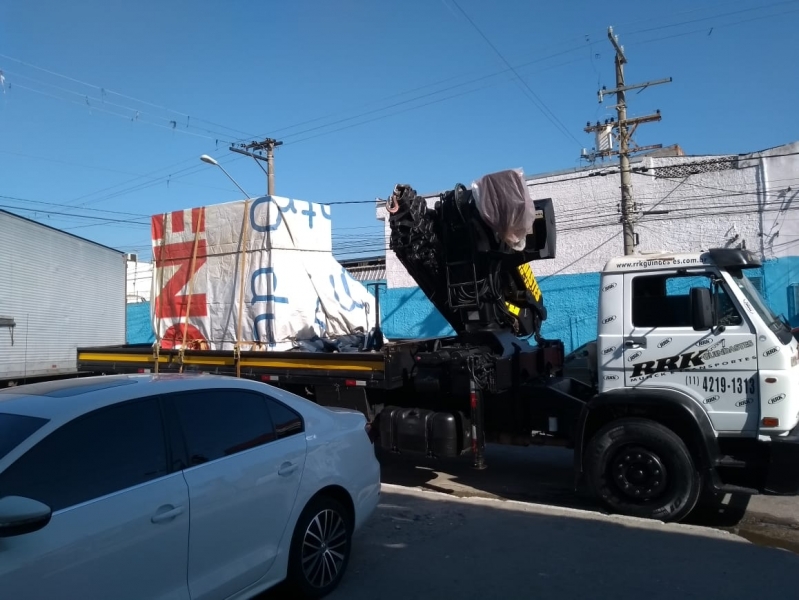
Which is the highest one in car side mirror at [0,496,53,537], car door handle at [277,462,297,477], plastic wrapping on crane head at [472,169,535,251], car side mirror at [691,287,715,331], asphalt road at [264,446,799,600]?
plastic wrapping on crane head at [472,169,535,251]

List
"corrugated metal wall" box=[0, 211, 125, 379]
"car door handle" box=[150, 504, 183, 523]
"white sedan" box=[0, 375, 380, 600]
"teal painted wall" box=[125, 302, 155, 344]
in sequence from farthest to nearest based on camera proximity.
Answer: "teal painted wall" box=[125, 302, 155, 344] < "corrugated metal wall" box=[0, 211, 125, 379] < "car door handle" box=[150, 504, 183, 523] < "white sedan" box=[0, 375, 380, 600]

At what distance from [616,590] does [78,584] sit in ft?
11.0

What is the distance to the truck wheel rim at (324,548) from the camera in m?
4.24

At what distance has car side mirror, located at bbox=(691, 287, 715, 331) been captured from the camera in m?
5.90

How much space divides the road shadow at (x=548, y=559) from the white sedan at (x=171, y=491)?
60 cm

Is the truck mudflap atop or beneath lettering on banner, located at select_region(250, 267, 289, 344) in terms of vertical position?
beneath

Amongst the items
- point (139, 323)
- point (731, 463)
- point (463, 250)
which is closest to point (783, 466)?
point (731, 463)

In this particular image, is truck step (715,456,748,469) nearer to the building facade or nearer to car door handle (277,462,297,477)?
car door handle (277,462,297,477)

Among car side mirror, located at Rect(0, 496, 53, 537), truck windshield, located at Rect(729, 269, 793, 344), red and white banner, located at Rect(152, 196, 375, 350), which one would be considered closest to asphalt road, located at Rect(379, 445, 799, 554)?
truck windshield, located at Rect(729, 269, 793, 344)

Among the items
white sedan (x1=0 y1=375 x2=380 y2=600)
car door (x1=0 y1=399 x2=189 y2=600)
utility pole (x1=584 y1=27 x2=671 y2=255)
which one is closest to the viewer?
car door (x1=0 y1=399 x2=189 y2=600)

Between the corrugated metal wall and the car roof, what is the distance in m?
9.44

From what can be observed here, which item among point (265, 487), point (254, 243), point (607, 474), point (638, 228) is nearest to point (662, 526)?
point (607, 474)

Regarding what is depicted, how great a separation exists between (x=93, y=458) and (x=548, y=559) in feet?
11.3

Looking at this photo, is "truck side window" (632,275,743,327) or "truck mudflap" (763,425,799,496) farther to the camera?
"truck side window" (632,275,743,327)
